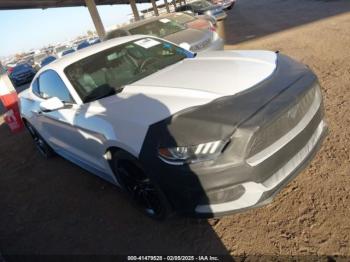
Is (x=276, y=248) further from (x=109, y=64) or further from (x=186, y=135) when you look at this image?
(x=109, y=64)

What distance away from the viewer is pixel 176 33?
7.84m

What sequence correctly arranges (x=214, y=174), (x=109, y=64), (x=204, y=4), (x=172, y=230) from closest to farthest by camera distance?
(x=214, y=174), (x=172, y=230), (x=109, y=64), (x=204, y=4)

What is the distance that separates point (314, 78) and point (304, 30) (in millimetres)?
7237

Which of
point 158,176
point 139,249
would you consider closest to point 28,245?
point 139,249

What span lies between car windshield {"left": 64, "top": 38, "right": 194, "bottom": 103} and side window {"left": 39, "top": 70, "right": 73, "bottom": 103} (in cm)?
17

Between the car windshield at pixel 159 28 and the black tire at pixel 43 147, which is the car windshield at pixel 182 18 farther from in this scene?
the black tire at pixel 43 147

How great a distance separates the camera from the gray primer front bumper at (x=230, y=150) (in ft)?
7.73

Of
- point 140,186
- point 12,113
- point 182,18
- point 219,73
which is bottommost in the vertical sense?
point 12,113

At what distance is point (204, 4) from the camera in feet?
58.3

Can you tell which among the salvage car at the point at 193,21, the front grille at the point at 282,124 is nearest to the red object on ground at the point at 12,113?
the salvage car at the point at 193,21

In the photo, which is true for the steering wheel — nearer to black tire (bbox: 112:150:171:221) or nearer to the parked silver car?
black tire (bbox: 112:150:171:221)

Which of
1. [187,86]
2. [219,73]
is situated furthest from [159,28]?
[187,86]

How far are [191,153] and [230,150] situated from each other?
0.29 meters

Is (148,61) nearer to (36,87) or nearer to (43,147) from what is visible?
(36,87)
